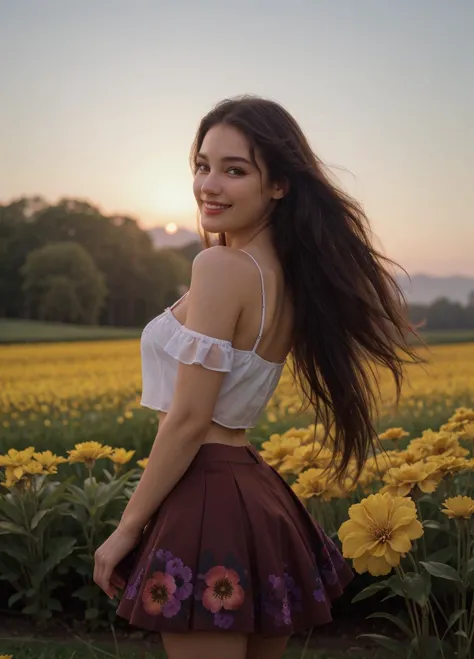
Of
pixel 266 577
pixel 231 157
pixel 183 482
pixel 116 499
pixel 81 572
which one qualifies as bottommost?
pixel 81 572

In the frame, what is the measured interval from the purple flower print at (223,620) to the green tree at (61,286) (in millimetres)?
16190

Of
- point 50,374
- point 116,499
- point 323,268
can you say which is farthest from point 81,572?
point 50,374

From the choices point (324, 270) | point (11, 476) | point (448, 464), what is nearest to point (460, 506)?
point (448, 464)

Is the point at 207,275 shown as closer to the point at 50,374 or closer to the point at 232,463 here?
the point at 232,463

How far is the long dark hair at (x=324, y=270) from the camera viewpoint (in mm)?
2148

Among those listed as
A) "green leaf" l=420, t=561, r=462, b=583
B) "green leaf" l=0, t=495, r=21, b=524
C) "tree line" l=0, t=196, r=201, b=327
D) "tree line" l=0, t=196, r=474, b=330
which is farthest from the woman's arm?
"tree line" l=0, t=196, r=201, b=327

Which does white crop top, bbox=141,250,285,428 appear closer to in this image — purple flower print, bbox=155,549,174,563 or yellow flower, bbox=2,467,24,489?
purple flower print, bbox=155,549,174,563

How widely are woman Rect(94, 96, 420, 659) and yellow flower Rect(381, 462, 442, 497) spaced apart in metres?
0.54

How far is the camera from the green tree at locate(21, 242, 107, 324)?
1855 cm

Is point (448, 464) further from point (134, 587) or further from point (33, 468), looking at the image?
point (33, 468)

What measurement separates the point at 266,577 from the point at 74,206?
76.8ft

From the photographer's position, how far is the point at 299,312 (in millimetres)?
2141

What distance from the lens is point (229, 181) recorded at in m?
2.10

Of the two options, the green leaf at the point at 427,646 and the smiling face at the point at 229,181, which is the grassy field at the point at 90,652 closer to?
the green leaf at the point at 427,646
